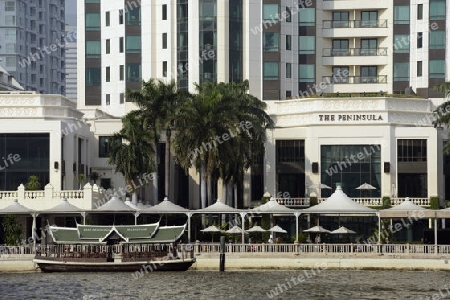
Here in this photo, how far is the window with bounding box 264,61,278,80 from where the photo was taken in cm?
13688

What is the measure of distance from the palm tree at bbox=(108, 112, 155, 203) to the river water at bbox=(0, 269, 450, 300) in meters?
24.1

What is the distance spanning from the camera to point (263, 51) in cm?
13675

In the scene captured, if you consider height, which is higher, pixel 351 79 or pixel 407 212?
pixel 351 79

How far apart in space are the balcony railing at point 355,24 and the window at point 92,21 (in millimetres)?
27159

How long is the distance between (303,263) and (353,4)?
6078cm

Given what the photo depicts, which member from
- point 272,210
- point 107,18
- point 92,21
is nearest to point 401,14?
point 107,18

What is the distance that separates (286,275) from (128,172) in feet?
92.7

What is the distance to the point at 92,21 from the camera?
14238 centimetres

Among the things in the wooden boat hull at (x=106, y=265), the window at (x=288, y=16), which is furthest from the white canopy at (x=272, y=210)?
the window at (x=288, y=16)

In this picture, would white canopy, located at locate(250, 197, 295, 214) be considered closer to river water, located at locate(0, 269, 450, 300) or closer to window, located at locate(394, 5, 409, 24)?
river water, located at locate(0, 269, 450, 300)

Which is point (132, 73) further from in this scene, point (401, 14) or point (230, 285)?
point (230, 285)

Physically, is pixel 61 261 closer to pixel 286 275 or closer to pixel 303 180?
pixel 286 275

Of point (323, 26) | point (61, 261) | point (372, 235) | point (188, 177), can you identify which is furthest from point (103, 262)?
point (323, 26)

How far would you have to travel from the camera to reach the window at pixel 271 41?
13688 cm
